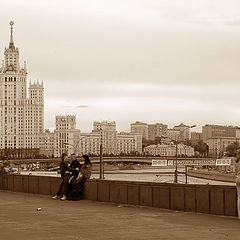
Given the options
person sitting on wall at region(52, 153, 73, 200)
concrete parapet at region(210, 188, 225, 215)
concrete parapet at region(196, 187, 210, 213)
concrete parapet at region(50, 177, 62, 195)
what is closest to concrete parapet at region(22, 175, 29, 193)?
concrete parapet at region(50, 177, 62, 195)

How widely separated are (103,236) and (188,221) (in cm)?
297

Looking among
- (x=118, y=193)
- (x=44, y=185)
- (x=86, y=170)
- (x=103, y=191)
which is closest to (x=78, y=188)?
(x=86, y=170)

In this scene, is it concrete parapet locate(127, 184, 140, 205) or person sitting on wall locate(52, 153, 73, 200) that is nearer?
concrete parapet locate(127, 184, 140, 205)

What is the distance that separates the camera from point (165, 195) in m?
17.5

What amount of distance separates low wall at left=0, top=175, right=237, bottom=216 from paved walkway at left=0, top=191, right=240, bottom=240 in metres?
0.28

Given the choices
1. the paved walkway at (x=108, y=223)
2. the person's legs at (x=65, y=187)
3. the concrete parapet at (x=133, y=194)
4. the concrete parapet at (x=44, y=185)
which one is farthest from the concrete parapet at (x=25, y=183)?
the concrete parapet at (x=133, y=194)

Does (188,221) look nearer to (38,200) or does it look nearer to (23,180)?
(38,200)

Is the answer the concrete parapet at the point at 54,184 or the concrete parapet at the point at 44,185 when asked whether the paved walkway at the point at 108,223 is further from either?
the concrete parapet at the point at 44,185

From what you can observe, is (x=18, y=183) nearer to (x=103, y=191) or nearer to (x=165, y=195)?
(x=103, y=191)

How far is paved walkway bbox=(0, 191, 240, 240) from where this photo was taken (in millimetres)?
12516

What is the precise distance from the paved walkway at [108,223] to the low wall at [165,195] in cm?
28

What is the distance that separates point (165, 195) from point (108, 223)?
131 inches

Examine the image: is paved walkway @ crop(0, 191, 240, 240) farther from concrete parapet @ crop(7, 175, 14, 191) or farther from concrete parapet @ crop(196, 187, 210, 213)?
concrete parapet @ crop(7, 175, 14, 191)

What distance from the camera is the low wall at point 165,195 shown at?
51.0 feet
